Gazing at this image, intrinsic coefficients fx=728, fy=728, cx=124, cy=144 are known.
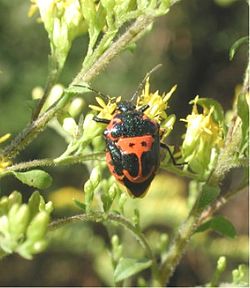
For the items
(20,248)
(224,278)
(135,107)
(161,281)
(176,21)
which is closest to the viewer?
(20,248)

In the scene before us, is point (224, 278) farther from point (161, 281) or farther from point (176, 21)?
point (161, 281)

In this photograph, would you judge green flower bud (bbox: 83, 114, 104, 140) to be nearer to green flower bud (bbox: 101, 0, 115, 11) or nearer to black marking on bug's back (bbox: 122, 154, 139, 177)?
black marking on bug's back (bbox: 122, 154, 139, 177)

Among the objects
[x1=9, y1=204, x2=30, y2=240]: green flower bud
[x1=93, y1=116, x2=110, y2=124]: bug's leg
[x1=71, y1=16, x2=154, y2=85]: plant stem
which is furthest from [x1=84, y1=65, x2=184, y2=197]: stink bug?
[x1=9, y1=204, x2=30, y2=240]: green flower bud

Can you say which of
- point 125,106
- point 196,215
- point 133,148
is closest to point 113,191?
point 133,148

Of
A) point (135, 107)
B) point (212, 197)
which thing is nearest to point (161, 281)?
point (212, 197)

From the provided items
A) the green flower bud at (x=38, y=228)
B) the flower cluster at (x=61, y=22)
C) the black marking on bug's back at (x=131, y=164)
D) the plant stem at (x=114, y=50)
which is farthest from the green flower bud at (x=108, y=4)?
the green flower bud at (x=38, y=228)

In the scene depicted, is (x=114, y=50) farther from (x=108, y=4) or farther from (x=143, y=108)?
(x=143, y=108)

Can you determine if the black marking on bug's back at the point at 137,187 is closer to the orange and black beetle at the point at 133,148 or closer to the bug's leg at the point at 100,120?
the orange and black beetle at the point at 133,148
